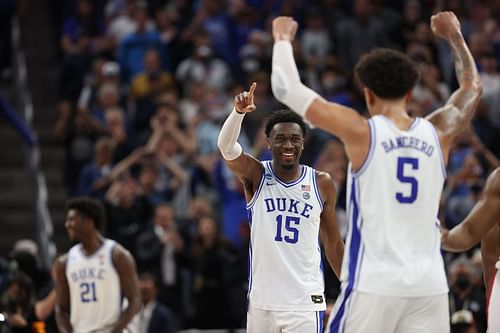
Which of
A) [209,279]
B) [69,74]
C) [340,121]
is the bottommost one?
[209,279]

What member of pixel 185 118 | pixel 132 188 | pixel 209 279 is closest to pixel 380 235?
pixel 209 279

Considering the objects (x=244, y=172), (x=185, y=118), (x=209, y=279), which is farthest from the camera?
(x=185, y=118)

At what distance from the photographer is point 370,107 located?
6500mm

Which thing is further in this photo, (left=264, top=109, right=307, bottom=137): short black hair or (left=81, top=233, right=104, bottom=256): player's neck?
(left=81, top=233, right=104, bottom=256): player's neck

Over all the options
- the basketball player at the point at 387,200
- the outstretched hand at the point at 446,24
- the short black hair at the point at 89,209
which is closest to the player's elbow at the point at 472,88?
the outstretched hand at the point at 446,24

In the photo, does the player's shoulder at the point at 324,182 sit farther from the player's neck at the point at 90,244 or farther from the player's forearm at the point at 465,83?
the player's neck at the point at 90,244

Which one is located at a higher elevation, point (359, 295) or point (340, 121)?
point (340, 121)

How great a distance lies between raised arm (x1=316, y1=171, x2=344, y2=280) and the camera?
845 centimetres

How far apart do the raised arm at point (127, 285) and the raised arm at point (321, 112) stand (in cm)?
405

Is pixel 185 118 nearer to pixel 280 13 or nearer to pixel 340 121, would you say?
pixel 280 13

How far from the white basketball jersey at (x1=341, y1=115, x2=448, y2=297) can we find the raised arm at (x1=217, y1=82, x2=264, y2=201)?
165cm

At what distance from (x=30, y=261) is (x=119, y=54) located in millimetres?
6485

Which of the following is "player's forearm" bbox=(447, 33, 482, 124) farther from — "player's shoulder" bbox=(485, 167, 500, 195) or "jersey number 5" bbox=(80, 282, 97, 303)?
"jersey number 5" bbox=(80, 282, 97, 303)

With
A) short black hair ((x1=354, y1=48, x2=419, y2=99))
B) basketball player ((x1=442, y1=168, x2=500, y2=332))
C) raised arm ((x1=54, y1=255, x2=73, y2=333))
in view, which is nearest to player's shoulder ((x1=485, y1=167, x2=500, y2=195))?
basketball player ((x1=442, y1=168, x2=500, y2=332))
